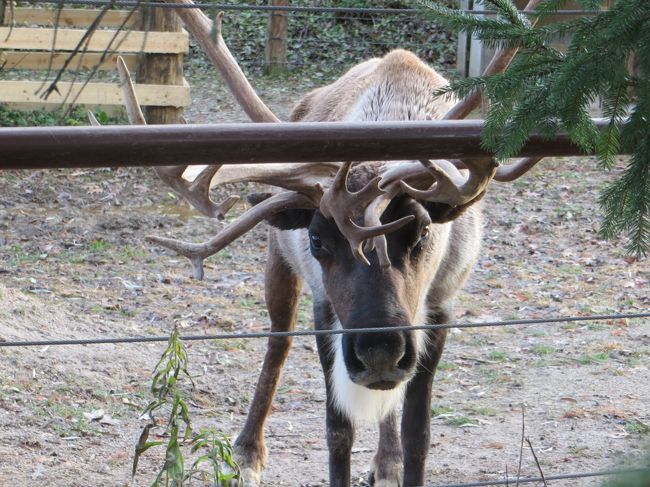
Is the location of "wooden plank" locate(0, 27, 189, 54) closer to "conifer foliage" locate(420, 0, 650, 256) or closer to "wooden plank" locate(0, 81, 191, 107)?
"wooden plank" locate(0, 81, 191, 107)

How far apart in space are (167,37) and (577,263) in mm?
4882

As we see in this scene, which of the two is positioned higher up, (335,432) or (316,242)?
(316,242)

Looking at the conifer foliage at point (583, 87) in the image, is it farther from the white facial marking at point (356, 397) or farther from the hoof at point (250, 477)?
the hoof at point (250, 477)

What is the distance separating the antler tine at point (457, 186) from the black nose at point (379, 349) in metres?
0.61

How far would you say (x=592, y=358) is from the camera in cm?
674

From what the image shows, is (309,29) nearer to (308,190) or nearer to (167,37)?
(167,37)

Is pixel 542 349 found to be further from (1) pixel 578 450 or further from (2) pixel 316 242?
(2) pixel 316 242

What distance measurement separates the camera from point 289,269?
5.62m

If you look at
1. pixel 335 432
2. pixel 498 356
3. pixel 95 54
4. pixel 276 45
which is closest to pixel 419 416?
Answer: pixel 335 432

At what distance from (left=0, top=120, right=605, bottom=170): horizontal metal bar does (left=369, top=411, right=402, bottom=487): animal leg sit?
283 centimetres

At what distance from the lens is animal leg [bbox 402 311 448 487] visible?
478cm

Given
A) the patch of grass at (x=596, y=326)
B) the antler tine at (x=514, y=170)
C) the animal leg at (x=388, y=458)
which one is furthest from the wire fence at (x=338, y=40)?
the antler tine at (x=514, y=170)

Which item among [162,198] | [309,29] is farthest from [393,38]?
[162,198]

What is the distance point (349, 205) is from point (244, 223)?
2.26 feet
